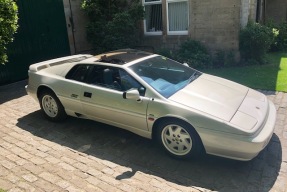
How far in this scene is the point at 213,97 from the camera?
13.5ft

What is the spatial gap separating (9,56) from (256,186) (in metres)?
7.86

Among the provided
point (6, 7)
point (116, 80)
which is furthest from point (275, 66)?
point (6, 7)

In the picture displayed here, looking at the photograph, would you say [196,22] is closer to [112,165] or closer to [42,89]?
[42,89]

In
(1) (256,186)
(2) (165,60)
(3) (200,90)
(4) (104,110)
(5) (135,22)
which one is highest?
(5) (135,22)

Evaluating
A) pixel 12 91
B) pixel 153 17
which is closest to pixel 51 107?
pixel 12 91

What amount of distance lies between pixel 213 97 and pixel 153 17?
744 centimetres

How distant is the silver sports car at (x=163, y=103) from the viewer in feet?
11.8

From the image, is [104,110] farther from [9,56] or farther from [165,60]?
[9,56]

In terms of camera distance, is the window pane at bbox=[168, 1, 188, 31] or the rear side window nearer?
the rear side window

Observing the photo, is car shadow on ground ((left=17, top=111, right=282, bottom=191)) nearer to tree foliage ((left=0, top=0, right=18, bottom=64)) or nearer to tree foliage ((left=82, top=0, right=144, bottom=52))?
tree foliage ((left=0, top=0, right=18, bottom=64))

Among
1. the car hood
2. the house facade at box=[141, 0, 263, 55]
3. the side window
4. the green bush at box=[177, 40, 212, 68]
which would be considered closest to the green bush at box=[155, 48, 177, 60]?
the green bush at box=[177, 40, 212, 68]

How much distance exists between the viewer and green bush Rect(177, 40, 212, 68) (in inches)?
360

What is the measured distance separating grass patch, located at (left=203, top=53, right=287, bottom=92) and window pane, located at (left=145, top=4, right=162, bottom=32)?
3093 millimetres

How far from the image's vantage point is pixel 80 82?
494cm
